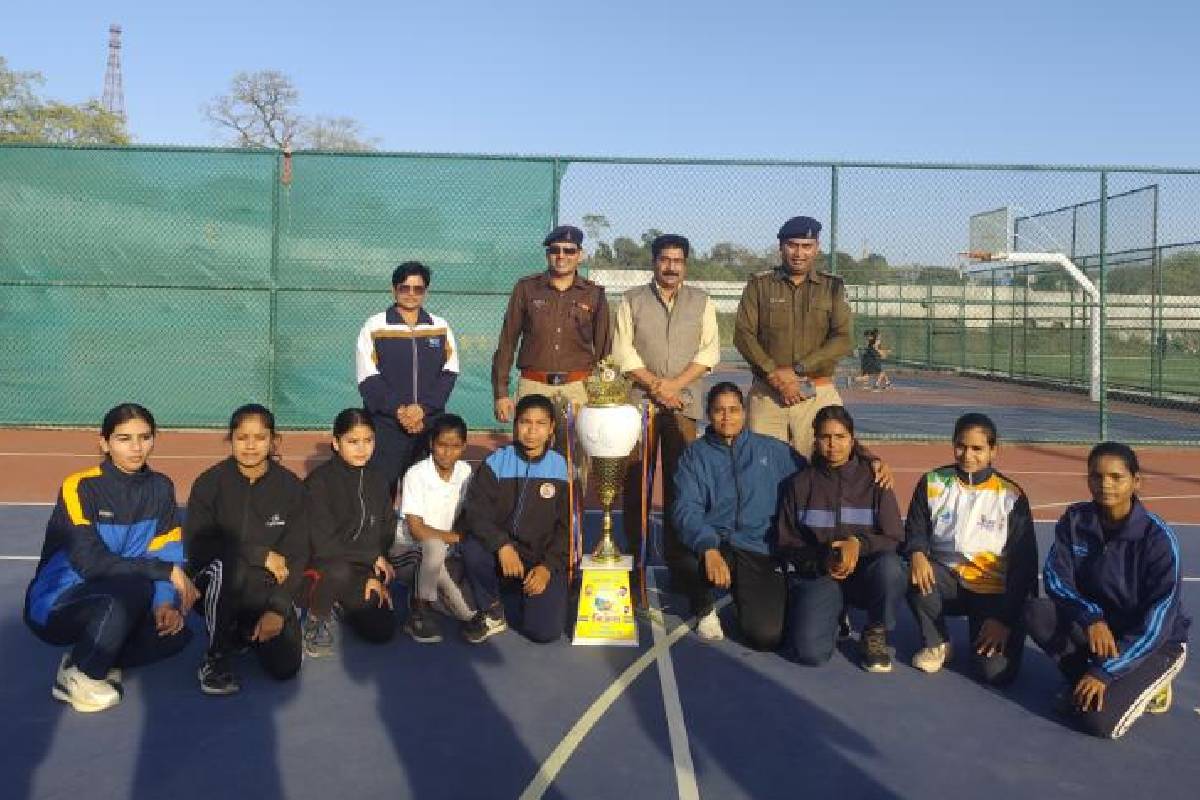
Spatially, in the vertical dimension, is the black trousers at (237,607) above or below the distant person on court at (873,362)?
below

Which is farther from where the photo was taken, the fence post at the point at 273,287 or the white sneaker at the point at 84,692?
the fence post at the point at 273,287

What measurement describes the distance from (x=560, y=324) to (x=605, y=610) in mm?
1662

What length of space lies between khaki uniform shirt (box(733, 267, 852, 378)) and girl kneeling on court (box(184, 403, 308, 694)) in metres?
2.60

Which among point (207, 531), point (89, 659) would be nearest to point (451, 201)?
point (207, 531)

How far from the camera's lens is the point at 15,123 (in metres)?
39.1

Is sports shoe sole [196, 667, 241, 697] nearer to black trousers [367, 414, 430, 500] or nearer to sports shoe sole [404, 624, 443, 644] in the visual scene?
sports shoe sole [404, 624, 443, 644]

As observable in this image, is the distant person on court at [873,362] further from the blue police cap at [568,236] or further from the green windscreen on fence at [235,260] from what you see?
the blue police cap at [568,236]

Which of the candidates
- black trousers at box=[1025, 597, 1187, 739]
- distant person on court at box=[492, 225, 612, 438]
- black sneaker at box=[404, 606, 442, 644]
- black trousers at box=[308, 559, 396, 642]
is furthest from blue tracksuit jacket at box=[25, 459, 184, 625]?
black trousers at box=[1025, 597, 1187, 739]

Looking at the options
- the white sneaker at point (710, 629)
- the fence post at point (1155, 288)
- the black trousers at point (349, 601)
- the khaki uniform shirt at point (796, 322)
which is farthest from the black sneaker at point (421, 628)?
the fence post at point (1155, 288)

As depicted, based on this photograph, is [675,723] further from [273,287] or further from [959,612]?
[273,287]

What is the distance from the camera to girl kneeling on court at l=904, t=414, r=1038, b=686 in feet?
14.5

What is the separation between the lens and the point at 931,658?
4.51 metres

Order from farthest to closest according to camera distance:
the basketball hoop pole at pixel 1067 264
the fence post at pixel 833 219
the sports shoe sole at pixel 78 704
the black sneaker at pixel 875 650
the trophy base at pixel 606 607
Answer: the basketball hoop pole at pixel 1067 264 < the fence post at pixel 833 219 < the trophy base at pixel 606 607 < the black sneaker at pixel 875 650 < the sports shoe sole at pixel 78 704

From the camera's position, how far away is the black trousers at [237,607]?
13.8ft
